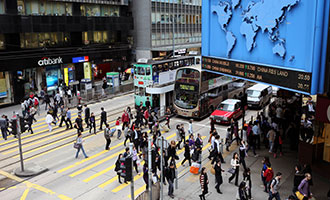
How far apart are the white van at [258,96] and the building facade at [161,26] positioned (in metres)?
15.2

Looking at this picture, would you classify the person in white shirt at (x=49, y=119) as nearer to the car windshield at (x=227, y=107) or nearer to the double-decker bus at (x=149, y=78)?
the double-decker bus at (x=149, y=78)

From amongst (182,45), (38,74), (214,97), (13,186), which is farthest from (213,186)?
(182,45)

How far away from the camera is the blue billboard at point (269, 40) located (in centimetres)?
1112

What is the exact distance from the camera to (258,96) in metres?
28.1

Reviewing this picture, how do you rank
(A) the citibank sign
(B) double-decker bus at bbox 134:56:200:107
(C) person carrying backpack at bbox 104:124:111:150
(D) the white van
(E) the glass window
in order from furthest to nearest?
(A) the citibank sign → (E) the glass window → (D) the white van → (B) double-decker bus at bbox 134:56:200:107 → (C) person carrying backpack at bbox 104:124:111:150

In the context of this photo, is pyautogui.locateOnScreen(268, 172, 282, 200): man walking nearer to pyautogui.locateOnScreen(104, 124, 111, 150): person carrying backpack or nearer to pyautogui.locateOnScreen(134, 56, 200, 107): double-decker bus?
pyautogui.locateOnScreen(104, 124, 111, 150): person carrying backpack

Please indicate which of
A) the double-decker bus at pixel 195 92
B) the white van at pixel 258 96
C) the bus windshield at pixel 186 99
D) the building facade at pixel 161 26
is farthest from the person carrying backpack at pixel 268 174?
the building facade at pixel 161 26

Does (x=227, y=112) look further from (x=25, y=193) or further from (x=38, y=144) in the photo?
(x=25, y=193)

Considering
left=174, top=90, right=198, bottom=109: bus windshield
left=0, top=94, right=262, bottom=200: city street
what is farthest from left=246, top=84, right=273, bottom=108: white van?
left=174, top=90, right=198, bottom=109: bus windshield

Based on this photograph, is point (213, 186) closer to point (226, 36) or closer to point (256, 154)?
point (256, 154)

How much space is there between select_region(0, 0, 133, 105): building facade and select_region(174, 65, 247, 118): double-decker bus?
1315 cm

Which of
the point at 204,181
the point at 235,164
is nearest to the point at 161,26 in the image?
the point at 235,164

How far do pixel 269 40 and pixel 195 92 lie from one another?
11.1m

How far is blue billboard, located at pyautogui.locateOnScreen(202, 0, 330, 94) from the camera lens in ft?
36.5
